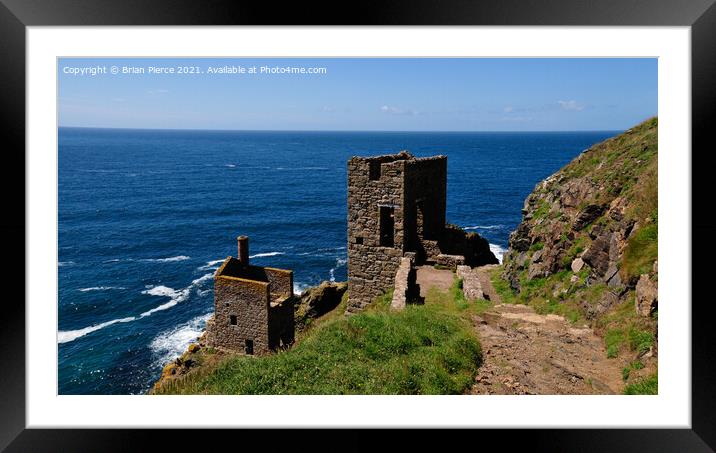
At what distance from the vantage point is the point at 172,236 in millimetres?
64062

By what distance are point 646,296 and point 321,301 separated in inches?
843

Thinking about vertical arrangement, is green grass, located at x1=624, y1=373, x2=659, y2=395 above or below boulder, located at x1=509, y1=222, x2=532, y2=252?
below

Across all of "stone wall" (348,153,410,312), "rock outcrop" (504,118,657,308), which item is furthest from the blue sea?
"rock outcrop" (504,118,657,308)

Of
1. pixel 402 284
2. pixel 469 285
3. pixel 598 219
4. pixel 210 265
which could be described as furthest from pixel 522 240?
pixel 210 265

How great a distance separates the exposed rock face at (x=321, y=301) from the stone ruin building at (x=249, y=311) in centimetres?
248

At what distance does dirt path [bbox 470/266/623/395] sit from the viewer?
9812 mm

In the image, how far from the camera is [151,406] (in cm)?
899

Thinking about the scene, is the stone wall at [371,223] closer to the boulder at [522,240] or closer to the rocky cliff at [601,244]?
the rocky cliff at [601,244]

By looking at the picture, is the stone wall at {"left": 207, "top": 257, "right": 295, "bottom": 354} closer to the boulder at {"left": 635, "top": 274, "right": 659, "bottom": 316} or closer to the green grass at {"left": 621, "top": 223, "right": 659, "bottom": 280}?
the green grass at {"left": 621, "top": 223, "right": 659, "bottom": 280}

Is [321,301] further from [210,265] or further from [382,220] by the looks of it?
[210,265]

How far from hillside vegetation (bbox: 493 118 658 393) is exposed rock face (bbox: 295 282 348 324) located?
11285 mm

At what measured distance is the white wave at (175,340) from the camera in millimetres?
35875
